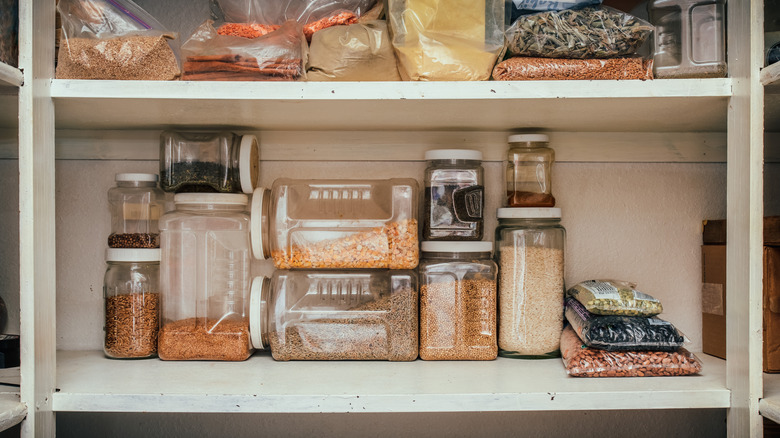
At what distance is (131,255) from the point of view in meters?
1.10

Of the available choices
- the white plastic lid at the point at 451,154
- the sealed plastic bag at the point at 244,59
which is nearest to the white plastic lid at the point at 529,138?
the white plastic lid at the point at 451,154

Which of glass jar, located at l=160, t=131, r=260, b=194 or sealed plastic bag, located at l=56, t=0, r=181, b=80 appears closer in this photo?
sealed plastic bag, located at l=56, t=0, r=181, b=80

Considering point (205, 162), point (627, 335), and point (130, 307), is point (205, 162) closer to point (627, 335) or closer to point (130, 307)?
point (130, 307)

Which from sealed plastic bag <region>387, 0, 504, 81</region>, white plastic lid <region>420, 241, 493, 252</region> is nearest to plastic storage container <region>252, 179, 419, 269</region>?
white plastic lid <region>420, 241, 493, 252</region>

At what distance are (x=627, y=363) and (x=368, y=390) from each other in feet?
1.46

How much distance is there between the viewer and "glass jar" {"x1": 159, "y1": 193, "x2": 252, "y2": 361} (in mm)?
1122

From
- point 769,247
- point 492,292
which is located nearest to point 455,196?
point 492,292

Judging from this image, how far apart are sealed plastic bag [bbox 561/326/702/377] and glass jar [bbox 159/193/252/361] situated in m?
0.59

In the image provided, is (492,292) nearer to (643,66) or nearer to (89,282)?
(643,66)

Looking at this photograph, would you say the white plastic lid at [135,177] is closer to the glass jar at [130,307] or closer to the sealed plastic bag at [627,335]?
the glass jar at [130,307]

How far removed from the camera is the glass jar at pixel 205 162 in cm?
114

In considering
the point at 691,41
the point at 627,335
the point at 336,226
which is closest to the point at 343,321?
the point at 336,226

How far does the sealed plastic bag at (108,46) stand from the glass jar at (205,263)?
25cm

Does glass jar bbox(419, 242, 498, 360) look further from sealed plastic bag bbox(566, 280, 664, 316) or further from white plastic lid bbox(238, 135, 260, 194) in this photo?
white plastic lid bbox(238, 135, 260, 194)
